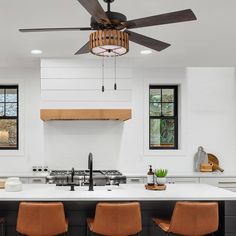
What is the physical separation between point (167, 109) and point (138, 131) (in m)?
0.71

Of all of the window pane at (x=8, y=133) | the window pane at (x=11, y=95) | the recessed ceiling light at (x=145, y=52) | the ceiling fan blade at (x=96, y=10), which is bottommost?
the window pane at (x=8, y=133)

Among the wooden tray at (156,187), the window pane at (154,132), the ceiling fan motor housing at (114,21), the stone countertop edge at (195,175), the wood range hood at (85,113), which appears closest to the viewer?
the ceiling fan motor housing at (114,21)

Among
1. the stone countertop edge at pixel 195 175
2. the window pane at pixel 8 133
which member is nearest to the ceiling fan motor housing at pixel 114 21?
the stone countertop edge at pixel 195 175

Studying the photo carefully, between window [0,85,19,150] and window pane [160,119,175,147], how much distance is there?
2585 mm

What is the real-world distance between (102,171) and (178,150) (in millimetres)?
1433

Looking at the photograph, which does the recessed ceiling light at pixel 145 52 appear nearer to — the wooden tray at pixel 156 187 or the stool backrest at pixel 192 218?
the wooden tray at pixel 156 187

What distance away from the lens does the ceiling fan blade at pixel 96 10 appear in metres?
2.30

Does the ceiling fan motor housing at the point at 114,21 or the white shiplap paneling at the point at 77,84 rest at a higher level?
the ceiling fan motor housing at the point at 114,21

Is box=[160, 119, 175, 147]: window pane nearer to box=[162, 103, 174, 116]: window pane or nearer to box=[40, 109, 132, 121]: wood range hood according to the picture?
box=[162, 103, 174, 116]: window pane

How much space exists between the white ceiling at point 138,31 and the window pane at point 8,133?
3.38 feet

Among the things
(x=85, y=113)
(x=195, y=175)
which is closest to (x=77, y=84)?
(x=85, y=113)

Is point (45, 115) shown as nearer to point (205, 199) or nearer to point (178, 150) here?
point (178, 150)

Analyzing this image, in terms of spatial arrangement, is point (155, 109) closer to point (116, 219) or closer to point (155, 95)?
point (155, 95)

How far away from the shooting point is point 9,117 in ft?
20.7
